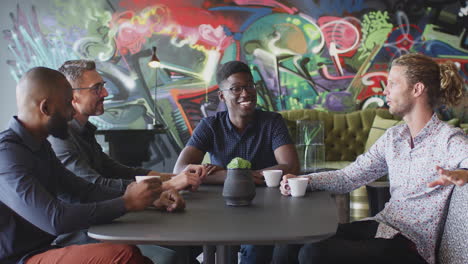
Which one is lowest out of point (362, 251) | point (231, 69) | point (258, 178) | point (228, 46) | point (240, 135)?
point (362, 251)

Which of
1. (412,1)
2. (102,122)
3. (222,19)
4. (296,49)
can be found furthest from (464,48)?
(102,122)

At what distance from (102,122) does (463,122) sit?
13.9ft

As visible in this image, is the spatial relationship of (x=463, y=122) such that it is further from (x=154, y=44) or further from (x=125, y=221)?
(x=125, y=221)

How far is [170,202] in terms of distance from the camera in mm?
1334

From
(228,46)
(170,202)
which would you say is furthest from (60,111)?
(228,46)

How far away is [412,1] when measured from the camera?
497 cm

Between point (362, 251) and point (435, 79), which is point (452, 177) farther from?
point (435, 79)

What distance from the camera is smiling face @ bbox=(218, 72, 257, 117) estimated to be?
224 cm

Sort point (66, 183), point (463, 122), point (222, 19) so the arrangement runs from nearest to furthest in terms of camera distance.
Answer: point (66, 183)
point (463, 122)
point (222, 19)

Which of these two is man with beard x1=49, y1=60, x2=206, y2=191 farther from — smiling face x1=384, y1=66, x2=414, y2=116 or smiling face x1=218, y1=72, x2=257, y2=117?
smiling face x1=384, y1=66, x2=414, y2=116

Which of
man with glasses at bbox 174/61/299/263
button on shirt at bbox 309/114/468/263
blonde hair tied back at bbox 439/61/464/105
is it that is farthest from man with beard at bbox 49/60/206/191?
blonde hair tied back at bbox 439/61/464/105

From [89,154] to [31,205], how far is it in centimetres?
77

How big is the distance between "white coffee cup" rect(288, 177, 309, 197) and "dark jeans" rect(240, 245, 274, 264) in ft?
1.62

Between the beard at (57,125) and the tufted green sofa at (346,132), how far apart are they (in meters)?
3.48
